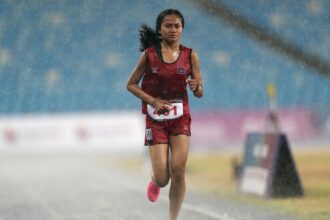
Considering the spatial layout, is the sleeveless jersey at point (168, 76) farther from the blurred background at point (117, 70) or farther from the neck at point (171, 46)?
the blurred background at point (117, 70)

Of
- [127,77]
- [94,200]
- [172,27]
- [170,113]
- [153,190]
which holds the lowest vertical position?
[94,200]

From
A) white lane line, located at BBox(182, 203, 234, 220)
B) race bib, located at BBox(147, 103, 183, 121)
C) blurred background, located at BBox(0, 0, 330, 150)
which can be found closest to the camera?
race bib, located at BBox(147, 103, 183, 121)

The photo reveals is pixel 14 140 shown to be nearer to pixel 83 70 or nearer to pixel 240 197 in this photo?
pixel 83 70

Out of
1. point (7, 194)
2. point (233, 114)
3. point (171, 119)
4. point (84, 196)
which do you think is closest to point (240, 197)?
point (84, 196)

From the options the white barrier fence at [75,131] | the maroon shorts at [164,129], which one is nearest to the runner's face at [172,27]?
the maroon shorts at [164,129]

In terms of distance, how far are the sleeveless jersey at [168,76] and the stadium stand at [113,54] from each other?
50.6 feet

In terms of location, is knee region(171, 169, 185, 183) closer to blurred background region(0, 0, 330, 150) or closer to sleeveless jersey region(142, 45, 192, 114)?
sleeveless jersey region(142, 45, 192, 114)

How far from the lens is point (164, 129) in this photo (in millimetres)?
5645

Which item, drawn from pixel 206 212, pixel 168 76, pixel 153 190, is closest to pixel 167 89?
pixel 168 76

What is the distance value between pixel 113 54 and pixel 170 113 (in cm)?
1798

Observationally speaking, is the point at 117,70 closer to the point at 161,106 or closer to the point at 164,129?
the point at 164,129

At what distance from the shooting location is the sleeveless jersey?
5453mm

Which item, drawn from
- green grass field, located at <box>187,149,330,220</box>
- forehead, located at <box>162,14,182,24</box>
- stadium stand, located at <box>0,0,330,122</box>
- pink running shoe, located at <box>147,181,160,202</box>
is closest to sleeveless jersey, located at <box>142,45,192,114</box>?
forehead, located at <box>162,14,182,24</box>

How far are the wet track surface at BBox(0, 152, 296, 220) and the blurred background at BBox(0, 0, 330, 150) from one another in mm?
7221
